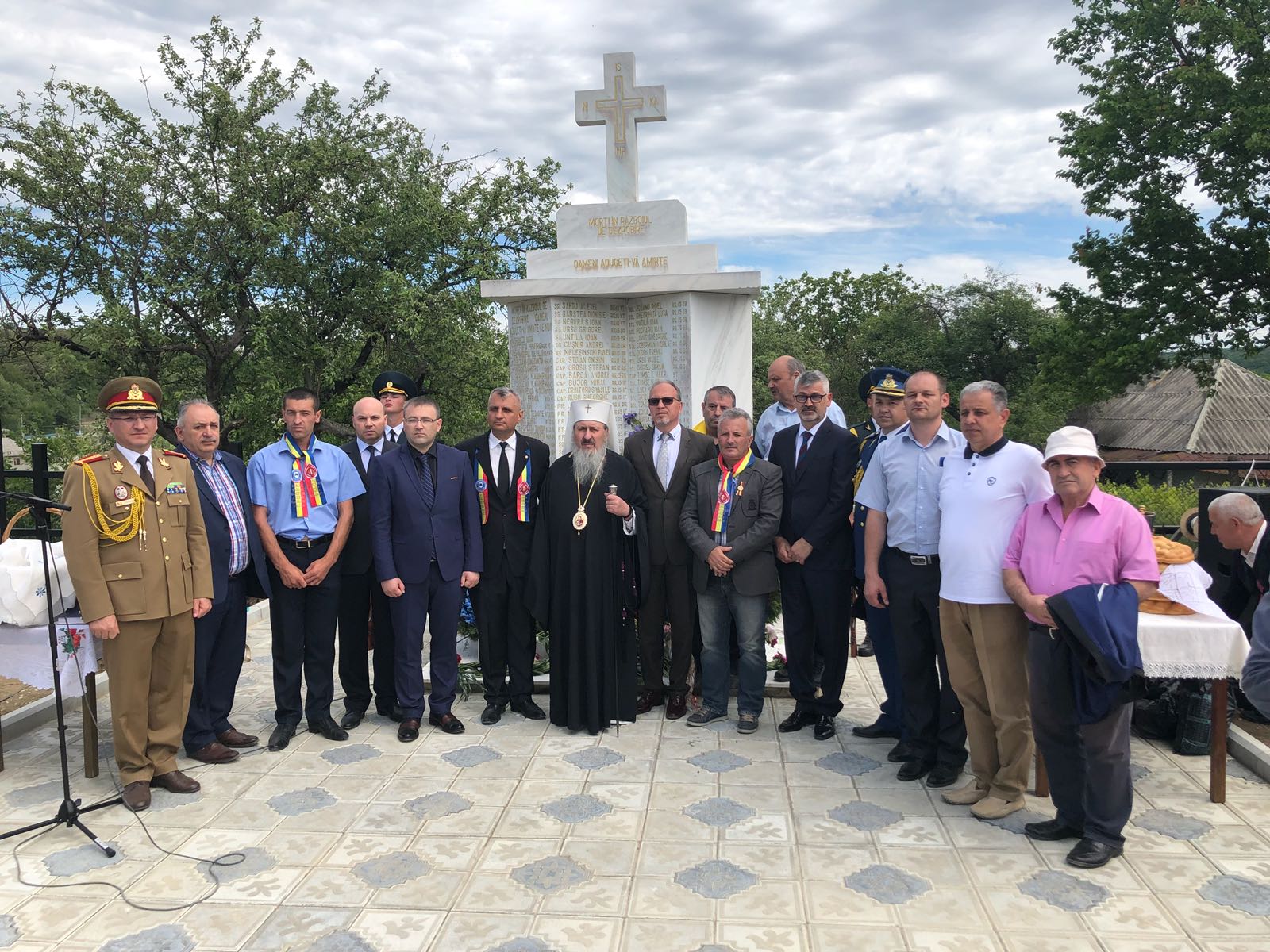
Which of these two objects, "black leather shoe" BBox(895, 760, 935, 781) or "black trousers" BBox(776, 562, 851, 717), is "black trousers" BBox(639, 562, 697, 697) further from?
"black leather shoe" BBox(895, 760, 935, 781)

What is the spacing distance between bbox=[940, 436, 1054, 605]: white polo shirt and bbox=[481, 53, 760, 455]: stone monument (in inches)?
119

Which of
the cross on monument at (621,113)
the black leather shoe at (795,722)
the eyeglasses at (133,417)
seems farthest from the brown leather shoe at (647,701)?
the cross on monument at (621,113)

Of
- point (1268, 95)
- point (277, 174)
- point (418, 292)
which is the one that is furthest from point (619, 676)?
point (1268, 95)

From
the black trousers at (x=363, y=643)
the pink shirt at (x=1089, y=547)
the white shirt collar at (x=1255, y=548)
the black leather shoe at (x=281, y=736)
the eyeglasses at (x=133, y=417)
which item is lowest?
the black leather shoe at (x=281, y=736)

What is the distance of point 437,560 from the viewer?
5277 mm

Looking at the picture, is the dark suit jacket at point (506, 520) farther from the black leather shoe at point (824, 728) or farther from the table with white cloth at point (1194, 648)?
the table with white cloth at point (1194, 648)

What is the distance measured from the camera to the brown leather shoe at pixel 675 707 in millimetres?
5559

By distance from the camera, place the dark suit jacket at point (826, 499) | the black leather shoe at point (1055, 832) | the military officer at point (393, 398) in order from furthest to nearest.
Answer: the military officer at point (393, 398) < the dark suit jacket at point (826, 499) < the black leather shoe at point (1055, 832)

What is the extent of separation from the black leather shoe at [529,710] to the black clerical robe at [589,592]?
0.68 ft

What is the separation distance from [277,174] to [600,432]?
12070 mm

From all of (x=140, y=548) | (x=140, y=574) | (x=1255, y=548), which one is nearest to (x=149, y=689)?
(x=140, y=574)

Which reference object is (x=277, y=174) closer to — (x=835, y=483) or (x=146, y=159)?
(x=146, y=159)

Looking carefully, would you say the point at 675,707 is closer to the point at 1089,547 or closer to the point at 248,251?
the point at 1089,547

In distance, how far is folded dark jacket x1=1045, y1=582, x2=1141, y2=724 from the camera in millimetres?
3434
